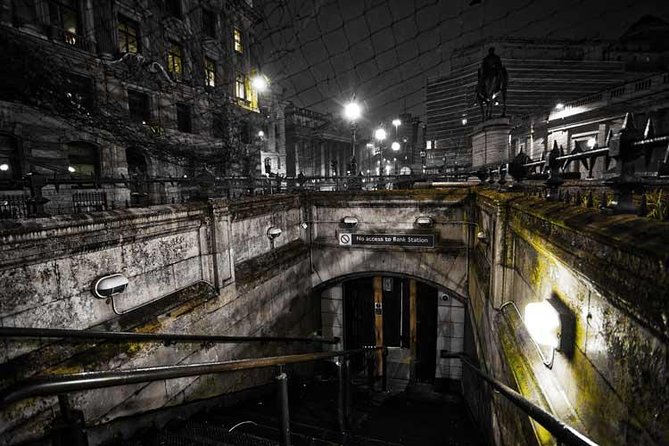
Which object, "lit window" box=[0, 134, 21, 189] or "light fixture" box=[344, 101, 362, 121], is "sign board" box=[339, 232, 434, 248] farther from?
"lit window" box=[0, 134, 21, 189]

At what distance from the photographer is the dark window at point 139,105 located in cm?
1623

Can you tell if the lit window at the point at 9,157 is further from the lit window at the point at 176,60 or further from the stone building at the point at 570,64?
the stone building at the point at 570,64

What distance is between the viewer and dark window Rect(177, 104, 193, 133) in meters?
18.8

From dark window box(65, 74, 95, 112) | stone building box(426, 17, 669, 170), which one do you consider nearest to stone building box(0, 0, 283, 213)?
dark window box(65, 74, 95, 112)

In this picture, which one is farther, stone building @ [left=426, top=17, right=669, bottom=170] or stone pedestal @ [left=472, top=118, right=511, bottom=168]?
stone building @ [left=426, top=17, right=669, bottom=170]

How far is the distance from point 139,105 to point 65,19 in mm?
4348

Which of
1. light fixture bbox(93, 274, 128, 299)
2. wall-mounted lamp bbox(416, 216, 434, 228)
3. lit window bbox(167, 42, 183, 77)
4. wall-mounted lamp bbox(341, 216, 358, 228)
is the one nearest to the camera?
light fixture bbox(93, 274, 128, 299)

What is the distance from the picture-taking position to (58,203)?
11.2 m

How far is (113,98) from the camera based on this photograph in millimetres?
13516

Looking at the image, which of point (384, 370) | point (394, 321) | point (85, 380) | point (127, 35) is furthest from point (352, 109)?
point (127, 35)

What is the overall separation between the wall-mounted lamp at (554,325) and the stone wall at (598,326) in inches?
2.3

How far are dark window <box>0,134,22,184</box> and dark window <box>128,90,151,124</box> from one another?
5382mm

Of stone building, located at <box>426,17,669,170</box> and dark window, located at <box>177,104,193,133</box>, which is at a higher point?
stone building, located at <box>426,17,669,170</box>

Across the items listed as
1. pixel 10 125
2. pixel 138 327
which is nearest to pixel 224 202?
pixel 138 327
